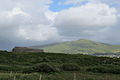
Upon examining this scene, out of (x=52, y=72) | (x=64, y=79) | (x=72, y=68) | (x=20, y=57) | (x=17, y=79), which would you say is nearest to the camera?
(x=17, y=79)

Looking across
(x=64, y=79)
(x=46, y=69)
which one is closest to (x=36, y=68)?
(x=46, y=69)

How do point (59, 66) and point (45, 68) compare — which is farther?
point (59, 66)

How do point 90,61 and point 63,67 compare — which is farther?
point 90,61

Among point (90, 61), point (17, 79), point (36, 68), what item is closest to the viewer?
point (17, 79)

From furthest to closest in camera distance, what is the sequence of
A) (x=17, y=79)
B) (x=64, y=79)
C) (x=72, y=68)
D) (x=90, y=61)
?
(x=90, y=61), (x=72, y=68), (x=64, y=79), (x=17, y=79)

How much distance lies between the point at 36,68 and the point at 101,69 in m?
15.2

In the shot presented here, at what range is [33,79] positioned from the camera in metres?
33.0

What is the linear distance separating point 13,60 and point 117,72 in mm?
36538

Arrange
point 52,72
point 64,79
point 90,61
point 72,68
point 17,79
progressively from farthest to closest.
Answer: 1. point 90,61
2. point 72,68
3. point 52,72
4. point 64,79
5. point 17,79

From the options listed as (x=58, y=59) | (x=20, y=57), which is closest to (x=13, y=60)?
(x=20, y=57)

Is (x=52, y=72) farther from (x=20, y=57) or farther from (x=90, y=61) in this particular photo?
(x=20, y=57)

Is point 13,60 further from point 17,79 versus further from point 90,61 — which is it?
point 17,79

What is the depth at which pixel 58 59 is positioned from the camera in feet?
245

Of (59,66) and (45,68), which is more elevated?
(59,66)
